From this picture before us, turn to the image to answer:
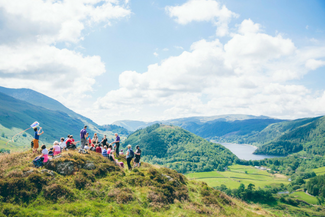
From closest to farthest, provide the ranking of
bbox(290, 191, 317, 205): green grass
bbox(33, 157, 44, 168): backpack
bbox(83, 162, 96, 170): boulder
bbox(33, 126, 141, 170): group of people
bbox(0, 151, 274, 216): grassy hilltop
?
bbox(0, 151, 274, 216): grassy hilltop < bbox(33, 157, 44, 168): backpack < bbox(83, 162, 96, 170): boulder < bbox(33, 126, 141, 170): group of people < bbox(290, 191, 317, 205): green grass

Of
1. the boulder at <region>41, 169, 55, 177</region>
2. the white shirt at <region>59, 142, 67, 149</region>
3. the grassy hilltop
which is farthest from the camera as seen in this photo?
the white shirt at <region>59, 142, 67, 149</region>

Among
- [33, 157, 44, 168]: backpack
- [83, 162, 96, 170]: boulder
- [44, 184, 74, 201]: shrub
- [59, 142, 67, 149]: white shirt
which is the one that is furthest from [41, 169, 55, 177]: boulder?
[59, 142, 67, 149]: white shirt

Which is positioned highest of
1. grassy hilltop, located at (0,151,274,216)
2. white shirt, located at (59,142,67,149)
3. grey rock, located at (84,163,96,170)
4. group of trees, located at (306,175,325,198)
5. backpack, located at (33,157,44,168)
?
white shirt, located at (59,142,67,149)

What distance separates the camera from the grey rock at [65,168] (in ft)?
60.7

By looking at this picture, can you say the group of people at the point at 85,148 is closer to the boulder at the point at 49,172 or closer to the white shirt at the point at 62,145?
the white shirt at the point at 62,145

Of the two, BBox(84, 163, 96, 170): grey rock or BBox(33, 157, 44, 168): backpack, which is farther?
BBox(84, 163, 96, 170): grey rock

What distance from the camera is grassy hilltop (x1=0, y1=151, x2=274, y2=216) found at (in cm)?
1405

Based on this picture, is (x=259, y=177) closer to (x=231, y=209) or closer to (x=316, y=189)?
(x=316, y=189)

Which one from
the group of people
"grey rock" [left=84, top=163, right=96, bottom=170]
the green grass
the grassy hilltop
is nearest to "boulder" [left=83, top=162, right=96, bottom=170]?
"grey rock" [left=84, top=163, right=96, bottom=170]

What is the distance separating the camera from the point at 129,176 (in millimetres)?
22281

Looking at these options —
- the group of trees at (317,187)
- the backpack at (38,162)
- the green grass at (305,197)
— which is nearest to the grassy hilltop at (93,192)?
the backpack at (38,162)

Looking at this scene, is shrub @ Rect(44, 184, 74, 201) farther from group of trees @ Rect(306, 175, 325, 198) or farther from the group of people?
group of trees @ Rect(306, 175, 325, 198)

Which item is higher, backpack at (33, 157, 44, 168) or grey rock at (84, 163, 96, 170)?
backpack at (33, 157, 44, 168)

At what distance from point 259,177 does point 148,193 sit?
21668 centimetres
